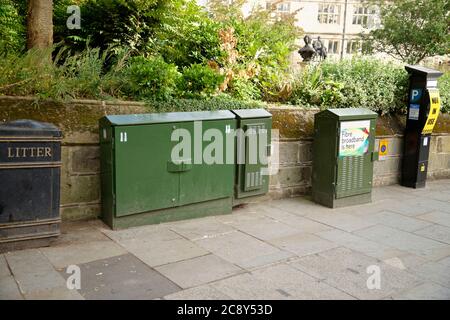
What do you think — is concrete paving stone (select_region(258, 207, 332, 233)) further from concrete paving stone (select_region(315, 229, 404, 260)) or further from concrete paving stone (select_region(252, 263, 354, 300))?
concrete paving stone (select_region(252, 263, 354, 300))

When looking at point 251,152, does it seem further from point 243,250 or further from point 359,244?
point 359,244

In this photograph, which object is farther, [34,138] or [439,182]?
[439,182]

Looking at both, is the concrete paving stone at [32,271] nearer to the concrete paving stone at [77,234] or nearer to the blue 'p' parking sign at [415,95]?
the concrete paving stone at [77,234]

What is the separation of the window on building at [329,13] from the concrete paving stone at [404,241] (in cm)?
3948

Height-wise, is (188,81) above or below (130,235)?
above

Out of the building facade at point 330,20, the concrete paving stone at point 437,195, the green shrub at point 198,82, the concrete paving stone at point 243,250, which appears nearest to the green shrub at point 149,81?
the green shrub at point 198,82

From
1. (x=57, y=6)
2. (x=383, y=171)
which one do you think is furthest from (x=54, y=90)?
(x=383, y=171)

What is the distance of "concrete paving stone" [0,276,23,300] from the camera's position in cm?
358

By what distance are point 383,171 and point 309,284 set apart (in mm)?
4958

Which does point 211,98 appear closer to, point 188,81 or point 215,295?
point 188,81

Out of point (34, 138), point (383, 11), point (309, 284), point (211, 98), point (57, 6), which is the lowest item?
point (309, 284)

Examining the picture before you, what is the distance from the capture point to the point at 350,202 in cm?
690

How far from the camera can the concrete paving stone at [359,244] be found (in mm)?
4973

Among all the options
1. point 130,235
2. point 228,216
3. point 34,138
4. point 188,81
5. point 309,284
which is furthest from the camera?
point 188,81
